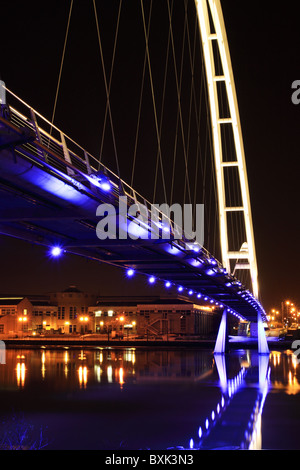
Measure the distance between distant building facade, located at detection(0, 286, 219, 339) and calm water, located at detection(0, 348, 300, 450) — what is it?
168 ft

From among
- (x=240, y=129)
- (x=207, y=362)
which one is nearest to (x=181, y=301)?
(x=240, y=129)

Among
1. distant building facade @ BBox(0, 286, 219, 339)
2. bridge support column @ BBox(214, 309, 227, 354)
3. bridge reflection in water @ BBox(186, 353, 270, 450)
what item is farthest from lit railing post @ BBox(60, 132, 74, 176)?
distant building facade @ BBox(0, 286, 219, 339)

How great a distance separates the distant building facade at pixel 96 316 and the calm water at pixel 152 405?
51169 mm

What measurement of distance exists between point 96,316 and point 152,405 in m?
75.4

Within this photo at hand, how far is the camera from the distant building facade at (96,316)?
89.1 m

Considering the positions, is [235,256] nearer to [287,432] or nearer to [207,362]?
[207,362]

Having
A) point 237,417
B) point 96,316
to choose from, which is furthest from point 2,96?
point 96,316

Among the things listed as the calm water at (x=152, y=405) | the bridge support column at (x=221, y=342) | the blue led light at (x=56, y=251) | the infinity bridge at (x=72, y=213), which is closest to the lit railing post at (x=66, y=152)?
the infinity bridge at (x=72, y=213)

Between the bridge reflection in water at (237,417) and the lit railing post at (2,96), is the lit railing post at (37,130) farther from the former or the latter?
the bridge reflection in water at (237,417)

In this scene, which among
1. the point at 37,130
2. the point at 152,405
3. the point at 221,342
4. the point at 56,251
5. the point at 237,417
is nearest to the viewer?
the point at 37,130

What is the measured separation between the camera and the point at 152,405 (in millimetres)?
22125

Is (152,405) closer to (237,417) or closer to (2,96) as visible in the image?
(237,417)

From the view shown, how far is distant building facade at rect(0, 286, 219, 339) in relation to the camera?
292 ft

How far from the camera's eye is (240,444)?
1515cm
